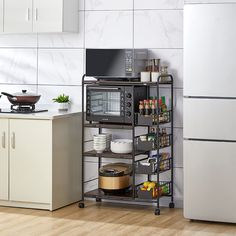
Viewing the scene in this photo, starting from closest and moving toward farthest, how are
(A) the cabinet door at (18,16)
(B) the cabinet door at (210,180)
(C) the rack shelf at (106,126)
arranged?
(B) the cabinet door at (210,180) → (C) the rack shelf at (106,126) → (A) the cabinet door at (18,16)

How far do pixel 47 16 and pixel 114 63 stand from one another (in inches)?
32.1

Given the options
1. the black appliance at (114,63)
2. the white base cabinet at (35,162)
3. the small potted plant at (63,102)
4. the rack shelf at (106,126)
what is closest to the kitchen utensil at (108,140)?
the rack shelf at (106,126)

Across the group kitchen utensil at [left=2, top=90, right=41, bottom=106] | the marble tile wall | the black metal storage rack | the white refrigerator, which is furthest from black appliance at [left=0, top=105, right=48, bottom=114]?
the white refrigerator

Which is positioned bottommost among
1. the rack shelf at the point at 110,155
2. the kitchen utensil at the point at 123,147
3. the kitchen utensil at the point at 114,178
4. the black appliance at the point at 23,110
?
the kitchen utensil at the point at 114,178

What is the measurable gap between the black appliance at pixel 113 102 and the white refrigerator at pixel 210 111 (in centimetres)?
59

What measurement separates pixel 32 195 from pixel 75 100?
41.4 inches

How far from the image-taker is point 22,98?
6.25m

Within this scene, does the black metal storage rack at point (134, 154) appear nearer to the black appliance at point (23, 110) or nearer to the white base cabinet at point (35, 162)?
the white base cabinet at point (35, 162)

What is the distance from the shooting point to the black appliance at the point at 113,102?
593cm

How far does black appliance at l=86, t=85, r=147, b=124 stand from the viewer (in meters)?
5.93

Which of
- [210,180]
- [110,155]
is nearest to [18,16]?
[110,155]

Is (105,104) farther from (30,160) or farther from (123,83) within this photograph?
(30,160)

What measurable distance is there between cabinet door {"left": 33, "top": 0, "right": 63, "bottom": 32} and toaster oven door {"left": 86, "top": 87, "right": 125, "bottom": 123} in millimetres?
666

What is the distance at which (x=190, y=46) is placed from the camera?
548 cm
